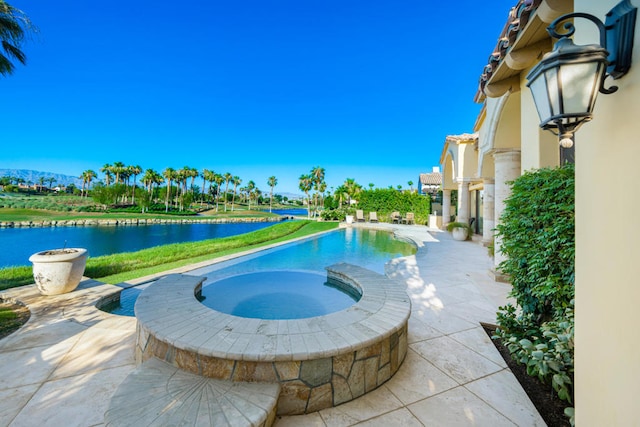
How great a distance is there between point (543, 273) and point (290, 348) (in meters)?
2.91

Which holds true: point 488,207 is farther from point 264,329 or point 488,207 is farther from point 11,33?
point 11,33

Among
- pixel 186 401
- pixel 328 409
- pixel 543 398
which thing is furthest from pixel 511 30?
pixel 186 401

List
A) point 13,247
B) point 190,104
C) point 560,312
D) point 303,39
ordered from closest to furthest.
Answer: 1. point 560,312
2. point 13,247
3. point 303,39
4. point 190,104

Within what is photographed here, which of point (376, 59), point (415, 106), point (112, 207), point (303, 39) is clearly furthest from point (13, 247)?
point (112, 207)

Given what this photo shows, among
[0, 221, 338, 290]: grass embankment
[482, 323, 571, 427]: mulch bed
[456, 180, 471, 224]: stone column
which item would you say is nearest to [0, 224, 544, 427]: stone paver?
[482, 323, 571, 427]: mulch bed

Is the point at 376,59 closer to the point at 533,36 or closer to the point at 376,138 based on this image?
the point at 376,138

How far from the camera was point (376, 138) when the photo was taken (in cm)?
3481

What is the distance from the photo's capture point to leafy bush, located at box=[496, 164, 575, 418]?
2104 mm

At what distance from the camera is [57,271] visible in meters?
4.38

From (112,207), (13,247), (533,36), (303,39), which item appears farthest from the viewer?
(112,207)

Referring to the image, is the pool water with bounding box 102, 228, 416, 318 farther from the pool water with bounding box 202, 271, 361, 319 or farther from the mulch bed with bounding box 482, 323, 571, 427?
the mulch bed with bounding box 482, 323, 571, 427

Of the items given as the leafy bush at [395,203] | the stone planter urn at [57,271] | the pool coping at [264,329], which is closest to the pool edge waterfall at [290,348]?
the pool coping at [264,329]

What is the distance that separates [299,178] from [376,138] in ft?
44.3

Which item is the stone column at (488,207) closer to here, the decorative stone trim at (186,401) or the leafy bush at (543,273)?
the leafy bush at (543,273)
